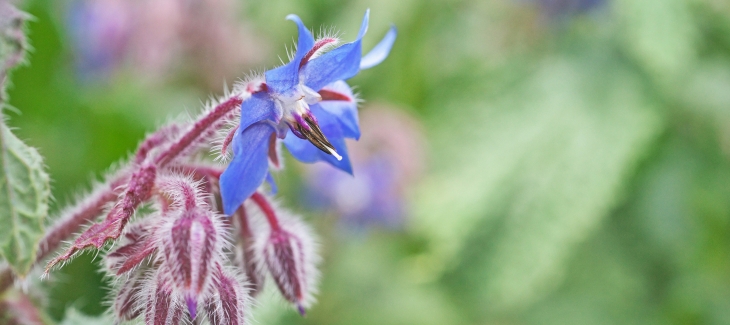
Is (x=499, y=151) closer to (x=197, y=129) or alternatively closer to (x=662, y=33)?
(x=662, y=33)

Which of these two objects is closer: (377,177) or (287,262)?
(287,262)

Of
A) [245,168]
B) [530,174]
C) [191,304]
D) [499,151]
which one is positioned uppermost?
[499,151]

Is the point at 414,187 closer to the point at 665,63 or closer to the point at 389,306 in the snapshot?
the point at 389,306

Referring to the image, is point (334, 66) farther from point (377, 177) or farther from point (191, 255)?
point (377, 177)

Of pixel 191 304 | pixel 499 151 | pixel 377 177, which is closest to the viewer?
pixel 191 304

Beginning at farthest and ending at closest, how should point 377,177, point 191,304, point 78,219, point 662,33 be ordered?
Answer: point 377,177 → point 662,33 → point 78,219 → point 191,304

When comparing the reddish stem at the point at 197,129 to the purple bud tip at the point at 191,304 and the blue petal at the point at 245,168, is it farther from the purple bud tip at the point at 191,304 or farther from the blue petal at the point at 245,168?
the purple bud tip at the point at 191,304

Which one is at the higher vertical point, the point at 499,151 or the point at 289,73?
the point at 499,151

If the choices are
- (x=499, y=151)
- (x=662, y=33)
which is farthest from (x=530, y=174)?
(x=662, y=33)

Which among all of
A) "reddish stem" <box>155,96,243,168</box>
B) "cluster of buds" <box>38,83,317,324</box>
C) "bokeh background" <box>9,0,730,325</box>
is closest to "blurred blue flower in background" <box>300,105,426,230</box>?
"bokeh background" <box>9,0,730,325</box>
